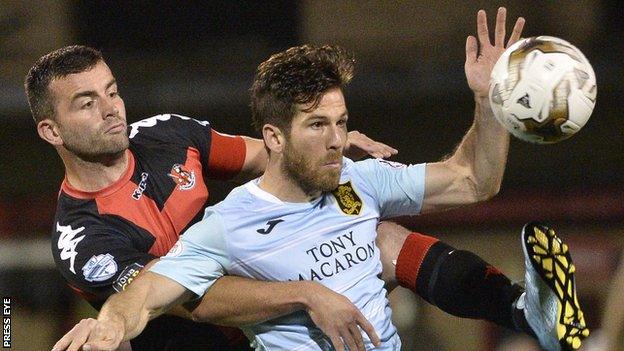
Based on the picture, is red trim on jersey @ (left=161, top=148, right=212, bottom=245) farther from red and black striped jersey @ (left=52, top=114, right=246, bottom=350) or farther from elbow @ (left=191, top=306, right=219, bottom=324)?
elbow @ (left=191, top=306, right=219, bottom=324)

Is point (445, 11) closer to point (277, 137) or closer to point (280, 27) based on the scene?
point (280, 27)

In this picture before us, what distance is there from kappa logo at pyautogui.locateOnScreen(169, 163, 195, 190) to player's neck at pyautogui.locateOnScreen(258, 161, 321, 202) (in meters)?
0.64

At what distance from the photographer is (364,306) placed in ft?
11.4

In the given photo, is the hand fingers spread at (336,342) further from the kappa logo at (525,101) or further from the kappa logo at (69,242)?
the kappa logo at (69,242)

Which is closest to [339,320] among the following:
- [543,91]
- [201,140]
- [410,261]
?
[410,261]

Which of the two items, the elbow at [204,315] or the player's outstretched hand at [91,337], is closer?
the player's outstretched hand at [91,337]

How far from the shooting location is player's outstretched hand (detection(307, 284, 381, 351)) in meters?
3.23

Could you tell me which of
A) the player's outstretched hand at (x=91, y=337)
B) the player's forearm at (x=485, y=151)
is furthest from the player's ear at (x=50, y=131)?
the player's forearm at (x=485, y=151)

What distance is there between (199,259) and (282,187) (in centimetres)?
37

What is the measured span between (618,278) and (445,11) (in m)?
2.44

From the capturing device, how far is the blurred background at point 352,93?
6500mm

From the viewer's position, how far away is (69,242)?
386 cm

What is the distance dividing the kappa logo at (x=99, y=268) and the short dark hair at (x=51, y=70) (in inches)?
24.1
